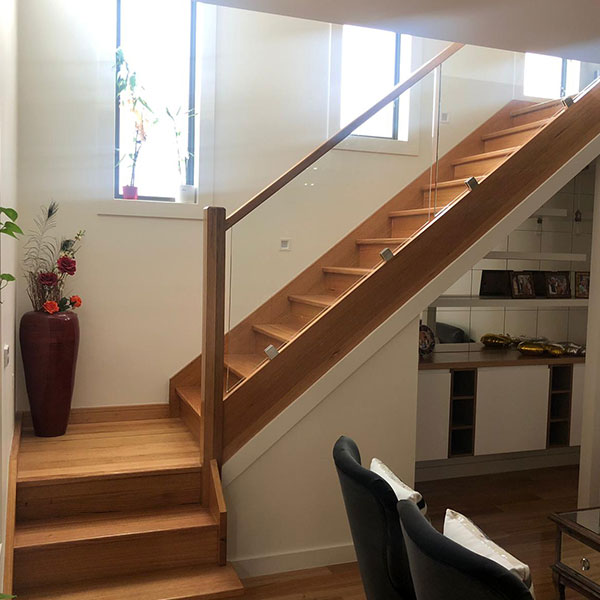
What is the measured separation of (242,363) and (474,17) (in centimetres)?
201

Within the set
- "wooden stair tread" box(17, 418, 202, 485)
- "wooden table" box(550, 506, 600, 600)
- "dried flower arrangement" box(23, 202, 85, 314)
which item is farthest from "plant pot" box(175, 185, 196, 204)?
"wooden table" box(550, 506, 600, 600)

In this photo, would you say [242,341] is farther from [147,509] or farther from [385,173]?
[385,173]

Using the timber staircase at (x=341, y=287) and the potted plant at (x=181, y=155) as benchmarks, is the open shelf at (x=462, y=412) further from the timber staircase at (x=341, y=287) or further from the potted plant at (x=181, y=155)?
the potted plant at (x=181, y=155)

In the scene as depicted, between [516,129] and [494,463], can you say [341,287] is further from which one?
[494,463]

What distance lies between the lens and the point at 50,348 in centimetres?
422

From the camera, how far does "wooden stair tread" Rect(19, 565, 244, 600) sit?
3.22 meters

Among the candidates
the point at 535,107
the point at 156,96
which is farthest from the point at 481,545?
the point at 156,96

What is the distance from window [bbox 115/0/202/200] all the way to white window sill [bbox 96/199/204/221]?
0.44 ft

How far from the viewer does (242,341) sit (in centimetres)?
372

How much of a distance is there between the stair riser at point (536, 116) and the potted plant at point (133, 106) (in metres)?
2.57

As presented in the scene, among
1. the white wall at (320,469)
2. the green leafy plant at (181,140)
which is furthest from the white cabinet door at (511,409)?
the green leafy plant at (181,140)

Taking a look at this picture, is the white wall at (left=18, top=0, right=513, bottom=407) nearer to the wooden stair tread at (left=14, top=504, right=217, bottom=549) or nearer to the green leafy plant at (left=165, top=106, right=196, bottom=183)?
the green leafy plant at (left=165, top=106, right=196, bottom=183)

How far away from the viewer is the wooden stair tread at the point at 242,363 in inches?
145

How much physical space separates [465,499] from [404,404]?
121cm
